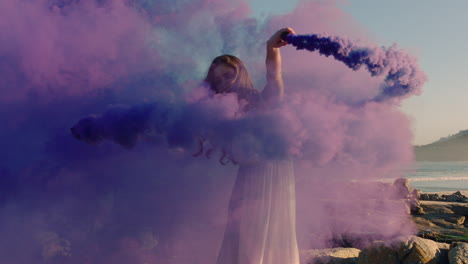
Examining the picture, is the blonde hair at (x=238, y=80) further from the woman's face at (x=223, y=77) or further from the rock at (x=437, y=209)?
the rock at (x=437, y=209)

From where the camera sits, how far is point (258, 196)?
3.43 meters

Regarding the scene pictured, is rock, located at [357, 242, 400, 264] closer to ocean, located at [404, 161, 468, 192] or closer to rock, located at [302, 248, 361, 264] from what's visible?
rock, located at [302, 248, 361, 264]

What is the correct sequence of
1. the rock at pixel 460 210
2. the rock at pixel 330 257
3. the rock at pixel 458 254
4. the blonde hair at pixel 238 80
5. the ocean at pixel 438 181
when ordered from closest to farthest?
the blonde hair at pixel 238 80 → the rock at pixel 458 254 → the rock at pixel 330 257 → the rock at pixel 460 210 → the ocean at pixel 438 181

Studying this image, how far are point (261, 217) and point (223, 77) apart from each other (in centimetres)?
128

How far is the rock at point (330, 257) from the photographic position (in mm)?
5395

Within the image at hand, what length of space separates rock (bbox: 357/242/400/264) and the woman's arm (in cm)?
287

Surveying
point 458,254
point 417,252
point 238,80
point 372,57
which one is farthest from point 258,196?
point 458,254

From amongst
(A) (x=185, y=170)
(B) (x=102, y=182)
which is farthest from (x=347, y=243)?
(B) (x=102, y=182)

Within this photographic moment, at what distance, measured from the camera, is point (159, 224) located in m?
5.11

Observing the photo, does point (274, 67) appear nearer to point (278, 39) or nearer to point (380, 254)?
point (278, 39)

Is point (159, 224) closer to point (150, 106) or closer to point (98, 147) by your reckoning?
point (98, 147)

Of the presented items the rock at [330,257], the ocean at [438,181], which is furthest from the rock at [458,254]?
the ocean at [438,181]

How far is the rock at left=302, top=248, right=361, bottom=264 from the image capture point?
5395mm

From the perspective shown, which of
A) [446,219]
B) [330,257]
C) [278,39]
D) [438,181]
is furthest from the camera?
[438,181]
